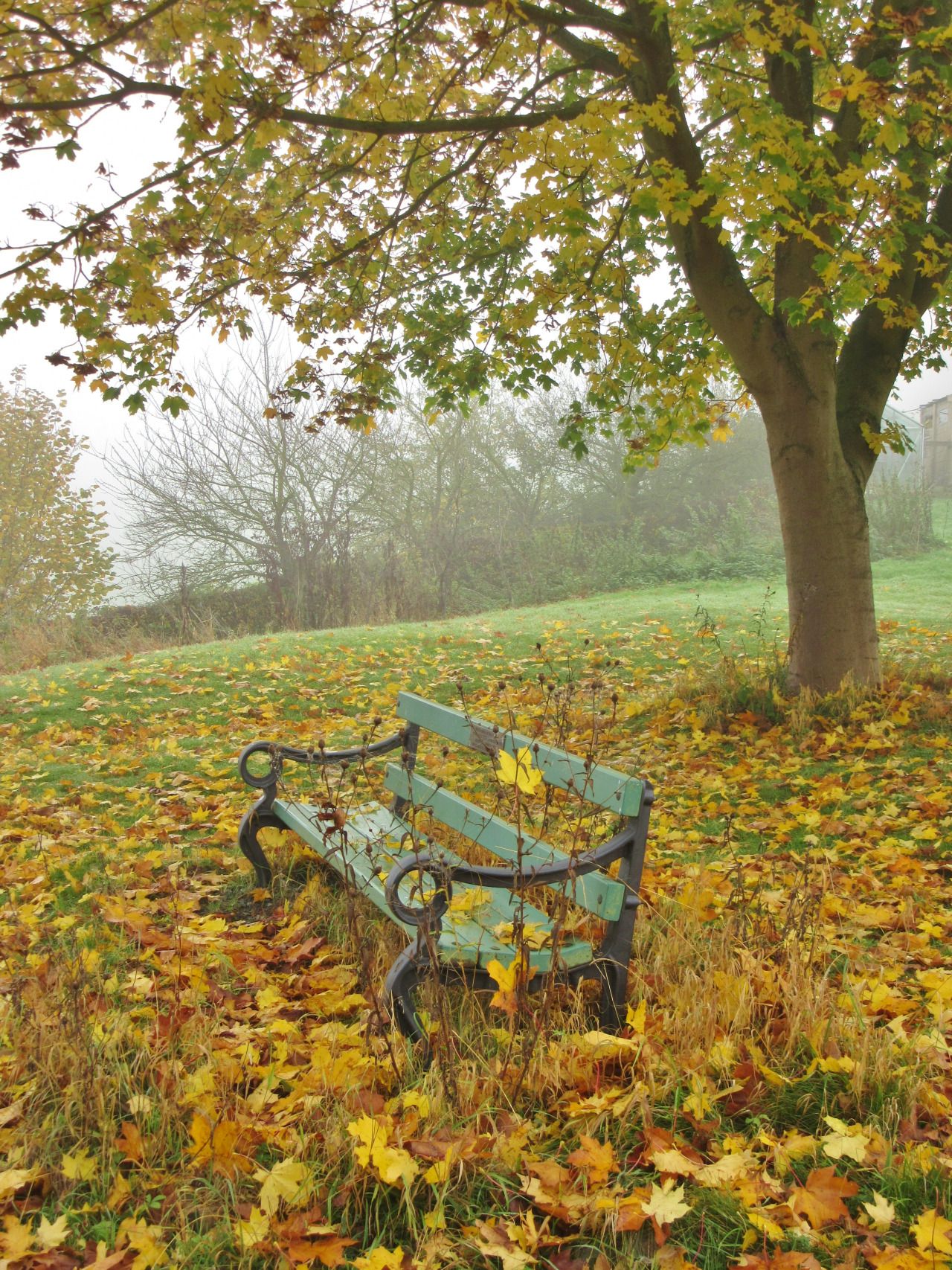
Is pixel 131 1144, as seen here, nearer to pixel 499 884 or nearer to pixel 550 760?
pixel 499 884

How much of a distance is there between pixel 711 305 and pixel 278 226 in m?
3.24

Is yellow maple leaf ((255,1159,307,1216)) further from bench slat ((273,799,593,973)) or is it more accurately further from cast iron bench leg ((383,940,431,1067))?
bench slat ((273,799,593,973))

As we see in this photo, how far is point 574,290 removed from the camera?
22.7ft

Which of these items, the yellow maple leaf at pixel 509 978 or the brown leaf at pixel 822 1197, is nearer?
the brown leaf at pixel 822 1197

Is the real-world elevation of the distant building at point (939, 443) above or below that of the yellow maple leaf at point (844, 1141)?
above

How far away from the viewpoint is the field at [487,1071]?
1950mm

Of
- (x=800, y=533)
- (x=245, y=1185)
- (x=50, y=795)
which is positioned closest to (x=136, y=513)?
(x=50, y=795)

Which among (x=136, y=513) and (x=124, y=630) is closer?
(x=124, y=630)

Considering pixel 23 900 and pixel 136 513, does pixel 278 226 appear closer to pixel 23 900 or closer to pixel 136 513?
pixel 23 900

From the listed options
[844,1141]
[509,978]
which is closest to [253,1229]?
[509,978]

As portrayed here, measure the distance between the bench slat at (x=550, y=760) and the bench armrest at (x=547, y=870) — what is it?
Answer: 105 millimetres

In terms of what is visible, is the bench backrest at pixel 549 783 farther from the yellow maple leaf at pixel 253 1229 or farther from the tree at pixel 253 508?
the tree at pixel 253 508

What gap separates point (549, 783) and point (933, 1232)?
5.36 feet

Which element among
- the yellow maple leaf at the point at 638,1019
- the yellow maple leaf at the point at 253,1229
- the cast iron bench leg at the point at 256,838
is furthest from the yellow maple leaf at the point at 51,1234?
the cast iron bench leg at the point at 256,838
